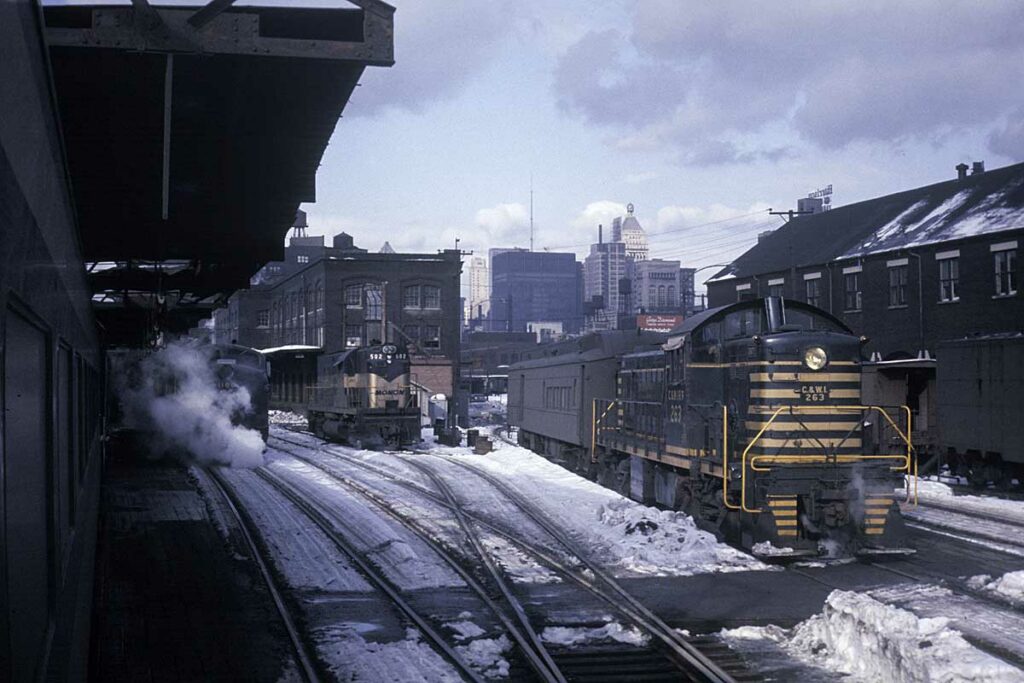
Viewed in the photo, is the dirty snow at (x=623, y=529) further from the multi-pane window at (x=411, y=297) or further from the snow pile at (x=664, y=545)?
the multi-pane window at (x=411, y=297)

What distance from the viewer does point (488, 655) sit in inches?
358

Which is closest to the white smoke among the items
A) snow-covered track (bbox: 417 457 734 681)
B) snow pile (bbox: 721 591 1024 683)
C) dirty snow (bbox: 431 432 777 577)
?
dirty snow (bbox: 431 432 777 577)

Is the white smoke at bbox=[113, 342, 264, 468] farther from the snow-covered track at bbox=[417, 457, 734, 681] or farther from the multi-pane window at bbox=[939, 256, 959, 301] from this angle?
the multi-pane window at bbox=[939, 256, 959, 301]

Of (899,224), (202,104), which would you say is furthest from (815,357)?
(899,224)

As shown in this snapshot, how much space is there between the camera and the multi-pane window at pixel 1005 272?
3034 cm

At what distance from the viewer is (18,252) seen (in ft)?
9.93

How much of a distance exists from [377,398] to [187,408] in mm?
8458

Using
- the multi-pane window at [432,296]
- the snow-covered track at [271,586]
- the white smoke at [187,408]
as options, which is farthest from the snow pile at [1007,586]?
the multi-pane window at [432,296]

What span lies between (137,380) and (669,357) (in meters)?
17.9

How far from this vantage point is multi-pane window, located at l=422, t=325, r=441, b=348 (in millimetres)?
58969

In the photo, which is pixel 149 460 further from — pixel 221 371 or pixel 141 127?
pixel 141 127

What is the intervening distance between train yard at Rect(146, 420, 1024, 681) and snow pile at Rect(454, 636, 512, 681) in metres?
0.03

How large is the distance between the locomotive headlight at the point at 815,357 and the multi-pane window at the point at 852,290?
25.3m

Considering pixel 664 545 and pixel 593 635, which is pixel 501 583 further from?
pixel 664 545
